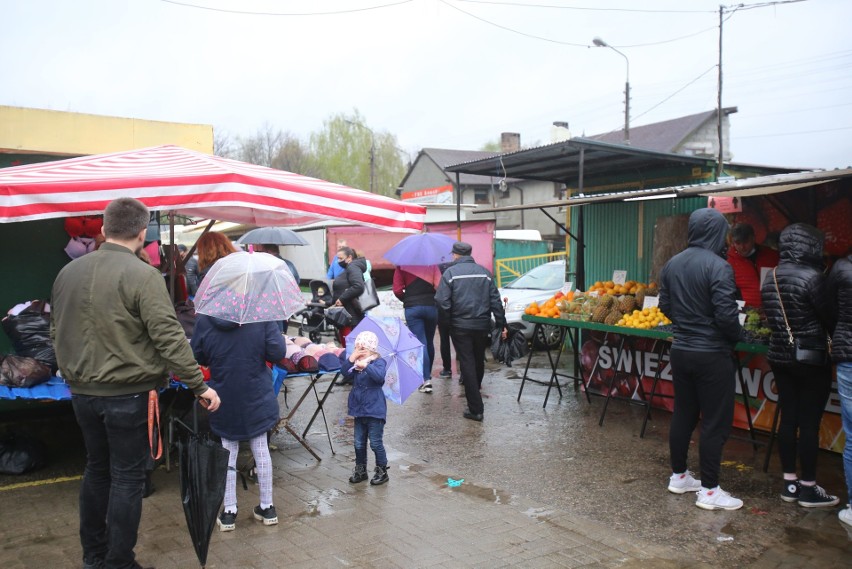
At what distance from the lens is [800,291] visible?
187 inches

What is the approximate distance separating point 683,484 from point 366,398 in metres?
2.55

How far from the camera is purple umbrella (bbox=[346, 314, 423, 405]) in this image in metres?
5.33

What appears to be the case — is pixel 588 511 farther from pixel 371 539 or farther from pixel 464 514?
pixel 371 539

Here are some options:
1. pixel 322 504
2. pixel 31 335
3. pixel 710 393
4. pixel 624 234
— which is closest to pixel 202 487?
pixel 322 504

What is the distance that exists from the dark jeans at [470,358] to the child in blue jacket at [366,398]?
209 cm

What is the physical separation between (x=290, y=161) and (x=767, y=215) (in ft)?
170

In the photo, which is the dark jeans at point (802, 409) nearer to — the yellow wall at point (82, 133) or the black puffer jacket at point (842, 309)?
the black puffer jacket at point (842, 309)

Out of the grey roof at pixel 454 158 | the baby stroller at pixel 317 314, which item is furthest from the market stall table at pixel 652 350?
the grey roof at pixel 454 158

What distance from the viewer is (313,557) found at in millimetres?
4133

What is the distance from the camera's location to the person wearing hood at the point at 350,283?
924cm

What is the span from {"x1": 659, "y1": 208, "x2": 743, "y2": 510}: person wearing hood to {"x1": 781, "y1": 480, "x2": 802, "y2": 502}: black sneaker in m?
0.40

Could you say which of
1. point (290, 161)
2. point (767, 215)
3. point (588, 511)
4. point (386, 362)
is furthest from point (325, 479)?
point (290, 161)

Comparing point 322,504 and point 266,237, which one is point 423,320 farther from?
point 322,504

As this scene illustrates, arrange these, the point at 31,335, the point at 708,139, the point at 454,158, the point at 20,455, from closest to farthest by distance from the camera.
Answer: the point at 31,335 → the point at 20,455 → the point at 708,139 → the point at 454,158
